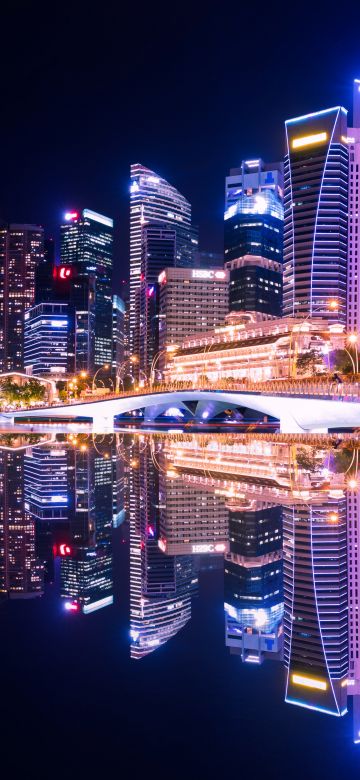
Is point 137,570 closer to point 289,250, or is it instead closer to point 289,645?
point 289,645

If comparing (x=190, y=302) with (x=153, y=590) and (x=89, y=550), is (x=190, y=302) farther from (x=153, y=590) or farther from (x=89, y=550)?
(x=153, y=590)

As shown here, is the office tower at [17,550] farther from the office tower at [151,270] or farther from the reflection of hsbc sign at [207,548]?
the office tower at [151,270]

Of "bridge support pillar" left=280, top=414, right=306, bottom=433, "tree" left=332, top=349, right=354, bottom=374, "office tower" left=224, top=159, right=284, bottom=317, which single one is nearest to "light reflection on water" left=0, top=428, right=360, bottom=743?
"bridge support pillar" left=280, top=414, right=306, bottom=433

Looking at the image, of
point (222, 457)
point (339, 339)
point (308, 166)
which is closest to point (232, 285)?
point (308, 166)

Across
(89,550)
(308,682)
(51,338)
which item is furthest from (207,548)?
(51,338)

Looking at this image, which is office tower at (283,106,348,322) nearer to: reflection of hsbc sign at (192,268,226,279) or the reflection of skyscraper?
reflection of hsbc sign at (192,268,226,279)

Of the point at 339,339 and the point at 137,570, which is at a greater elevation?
the point at 339,339
